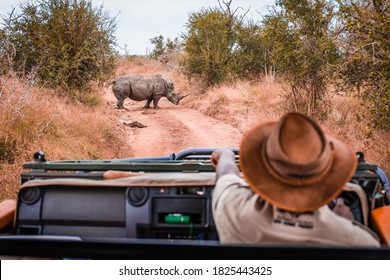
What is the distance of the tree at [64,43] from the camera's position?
11.6 m

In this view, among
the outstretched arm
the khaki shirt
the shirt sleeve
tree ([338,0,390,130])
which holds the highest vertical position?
tree ([338,0,390,130])

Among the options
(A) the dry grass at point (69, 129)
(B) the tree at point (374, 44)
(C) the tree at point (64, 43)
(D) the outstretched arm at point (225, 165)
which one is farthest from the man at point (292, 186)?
(C) the tree at point (64, 43)

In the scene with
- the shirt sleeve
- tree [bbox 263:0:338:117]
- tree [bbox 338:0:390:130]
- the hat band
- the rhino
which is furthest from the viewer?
the rhino

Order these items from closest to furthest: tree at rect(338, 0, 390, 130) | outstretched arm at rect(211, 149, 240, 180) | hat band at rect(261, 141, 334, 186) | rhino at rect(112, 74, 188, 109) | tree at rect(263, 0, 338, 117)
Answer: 1. hat band at rect(261, 141, 334, 186)
2. outstretched arm at rect(211, 149, 240, 180)
3. tree at rect(338, 0, 390, 130)
4. tree at rect(263, 0, 338, 117)
5. rhino at rect(112, 74, 188, 109)

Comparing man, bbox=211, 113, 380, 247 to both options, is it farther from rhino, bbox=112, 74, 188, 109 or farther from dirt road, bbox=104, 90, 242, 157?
rhino, bbox=112, 74, 188, 109

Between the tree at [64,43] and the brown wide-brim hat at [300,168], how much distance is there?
10.5 metres

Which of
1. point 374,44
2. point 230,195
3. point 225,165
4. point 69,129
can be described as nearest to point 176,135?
point 69,129

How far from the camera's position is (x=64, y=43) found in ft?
40.9

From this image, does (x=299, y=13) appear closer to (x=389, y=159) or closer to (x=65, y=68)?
(x=389, y=159)

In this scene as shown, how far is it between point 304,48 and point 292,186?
8.69 m

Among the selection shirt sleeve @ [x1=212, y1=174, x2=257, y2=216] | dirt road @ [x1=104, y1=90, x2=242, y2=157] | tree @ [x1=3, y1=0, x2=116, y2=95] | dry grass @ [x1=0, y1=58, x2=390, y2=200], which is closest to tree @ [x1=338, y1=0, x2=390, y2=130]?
dry grass @ [x1=0, y1=58, x2=390, y2=200]

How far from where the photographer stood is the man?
5.05 feet

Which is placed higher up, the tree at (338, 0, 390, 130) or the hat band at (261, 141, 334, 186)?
the tree at (338, 0, 390, 130)

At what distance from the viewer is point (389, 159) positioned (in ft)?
20.0
